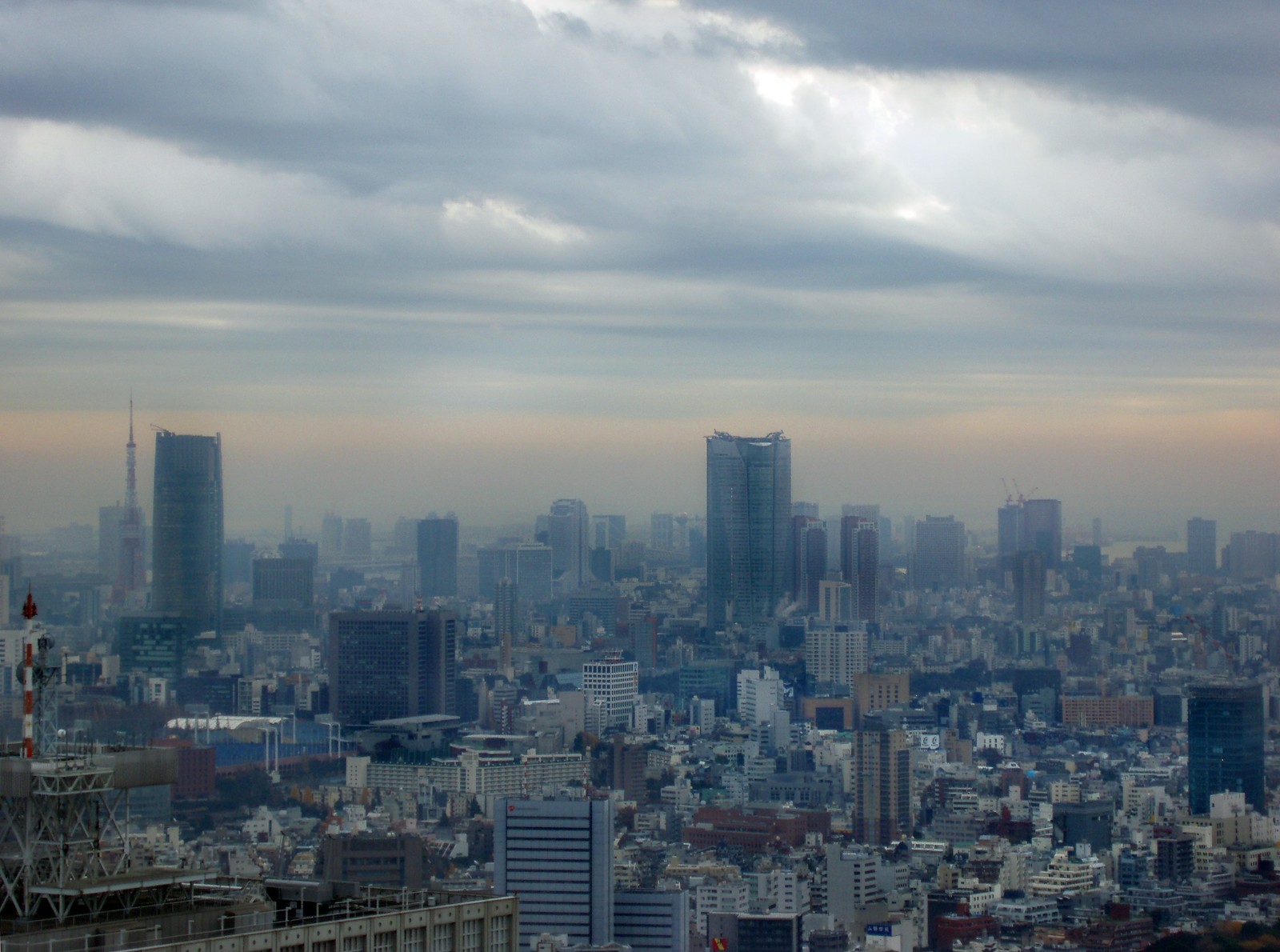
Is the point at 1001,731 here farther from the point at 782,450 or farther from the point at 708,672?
the point at 782,450

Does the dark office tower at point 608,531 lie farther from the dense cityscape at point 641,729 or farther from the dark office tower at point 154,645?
the dark office tower at point 154,645

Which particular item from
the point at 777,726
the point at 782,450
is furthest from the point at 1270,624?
the point at 782,450

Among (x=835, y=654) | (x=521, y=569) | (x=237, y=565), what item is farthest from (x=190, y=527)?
(x=835, y=654)

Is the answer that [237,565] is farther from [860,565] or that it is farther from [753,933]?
[753,933]

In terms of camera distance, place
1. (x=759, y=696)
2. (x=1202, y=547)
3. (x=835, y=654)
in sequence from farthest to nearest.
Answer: (x=835, y=654), (x=759, y=696), (x=1202, y=547)

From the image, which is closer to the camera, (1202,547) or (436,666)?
(1202,547)

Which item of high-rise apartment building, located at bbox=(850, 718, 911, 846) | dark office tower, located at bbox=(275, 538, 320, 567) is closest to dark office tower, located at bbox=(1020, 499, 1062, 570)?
high-rise apartment building, located at bbox=(850, 718, 911, 846)
